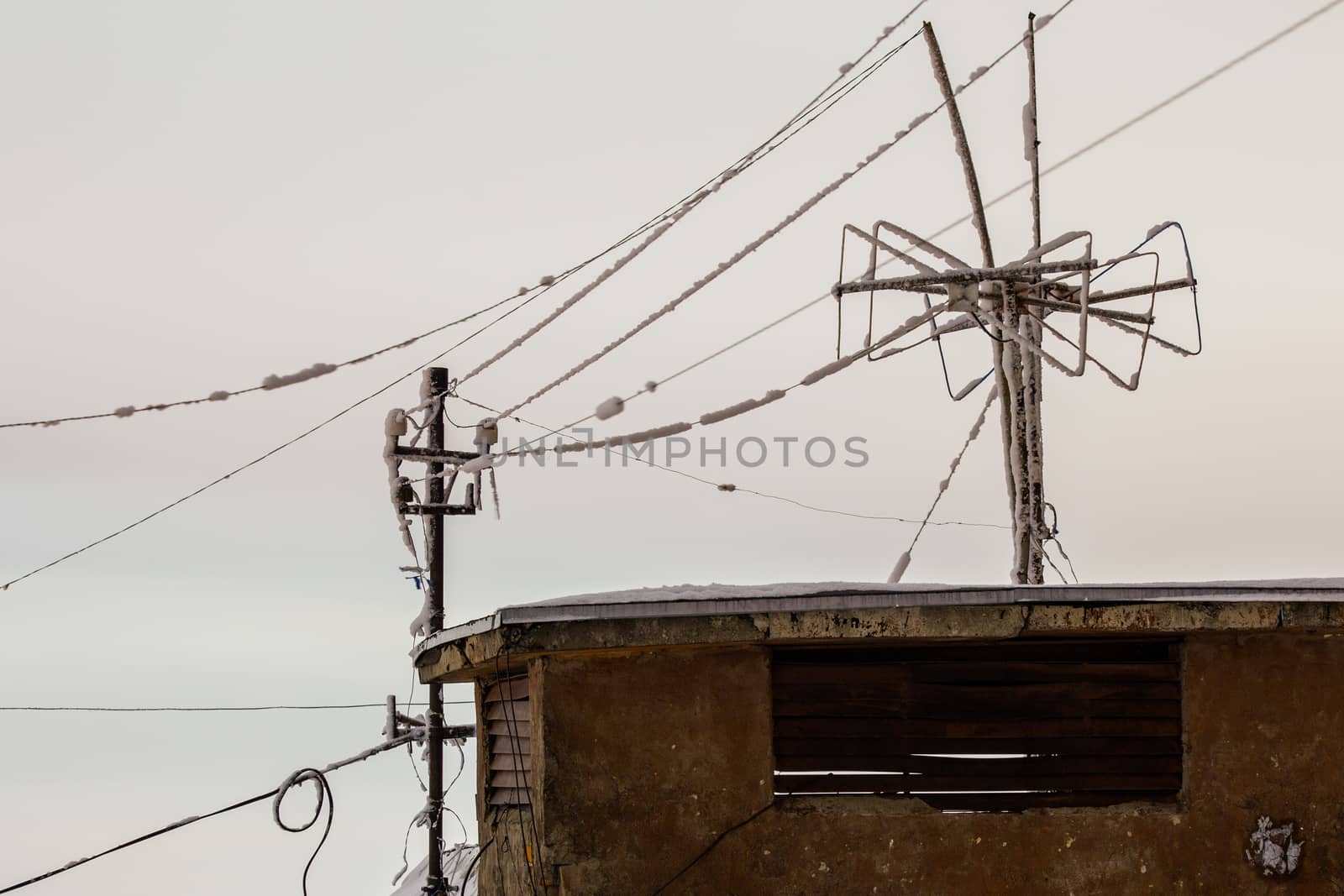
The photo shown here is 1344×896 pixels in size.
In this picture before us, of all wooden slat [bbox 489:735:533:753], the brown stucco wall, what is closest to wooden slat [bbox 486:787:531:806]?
wooden slat [bbox 489:735:533:753]

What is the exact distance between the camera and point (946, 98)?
41.5ft

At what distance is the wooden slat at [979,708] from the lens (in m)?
8.45

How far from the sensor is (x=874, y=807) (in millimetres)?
8266

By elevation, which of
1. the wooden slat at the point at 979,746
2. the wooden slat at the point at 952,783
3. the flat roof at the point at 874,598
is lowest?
the wooden slat at the point at 952,783

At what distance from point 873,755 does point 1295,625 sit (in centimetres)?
239

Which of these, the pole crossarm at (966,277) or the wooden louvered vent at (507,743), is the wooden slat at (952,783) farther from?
the pole crossarm at (966,277)

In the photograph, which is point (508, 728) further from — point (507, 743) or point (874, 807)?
point (874, 807)

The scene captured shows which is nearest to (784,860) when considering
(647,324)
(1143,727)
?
(1143,727)

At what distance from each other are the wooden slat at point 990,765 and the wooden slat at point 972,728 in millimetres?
107

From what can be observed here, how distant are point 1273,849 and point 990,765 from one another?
158 centimetres

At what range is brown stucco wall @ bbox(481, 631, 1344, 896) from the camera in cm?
813

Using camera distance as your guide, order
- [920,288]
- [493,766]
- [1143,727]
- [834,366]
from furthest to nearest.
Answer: [920,288]
[834,366]
[493,766]
[1143,727]

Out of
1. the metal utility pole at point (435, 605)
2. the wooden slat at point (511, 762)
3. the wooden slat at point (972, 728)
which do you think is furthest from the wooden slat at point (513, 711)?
the metal utility pole at point (435, 605)

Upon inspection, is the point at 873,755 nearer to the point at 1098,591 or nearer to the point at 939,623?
the point at 939,623
